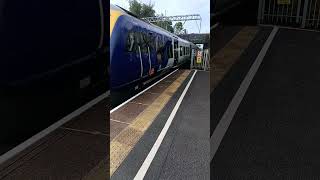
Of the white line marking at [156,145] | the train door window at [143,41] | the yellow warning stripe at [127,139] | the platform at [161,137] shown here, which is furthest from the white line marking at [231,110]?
the train door window at [143,41]

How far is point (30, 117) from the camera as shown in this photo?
3980mm

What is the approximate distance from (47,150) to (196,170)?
190cm

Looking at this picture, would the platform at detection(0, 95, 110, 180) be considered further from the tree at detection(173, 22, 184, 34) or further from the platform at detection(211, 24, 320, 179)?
the platform at detection(211, 24, 320, 179)

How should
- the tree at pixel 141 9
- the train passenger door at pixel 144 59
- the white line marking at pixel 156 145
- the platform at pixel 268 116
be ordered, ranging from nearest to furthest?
the tree at pixel 141 9 < the platform at pixel 268 116 < the white line marking at pixel 156 145 < the train passenger door at pixel 144 59

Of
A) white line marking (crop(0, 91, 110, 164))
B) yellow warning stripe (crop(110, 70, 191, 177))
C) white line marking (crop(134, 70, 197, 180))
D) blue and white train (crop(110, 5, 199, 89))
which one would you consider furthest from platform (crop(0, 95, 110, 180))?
blue and white train (crop(110, 5, 199, 89))

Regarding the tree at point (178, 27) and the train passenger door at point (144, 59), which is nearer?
the tree at point (178, 27)

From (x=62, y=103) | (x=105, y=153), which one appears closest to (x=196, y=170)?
(x=105, y=153)

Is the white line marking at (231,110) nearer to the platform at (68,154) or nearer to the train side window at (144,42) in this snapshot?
the platform at (68,154)

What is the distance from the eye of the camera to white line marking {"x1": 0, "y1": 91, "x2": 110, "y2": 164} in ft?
12.3

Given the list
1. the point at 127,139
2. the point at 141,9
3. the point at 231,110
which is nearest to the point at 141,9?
the point at 141,9

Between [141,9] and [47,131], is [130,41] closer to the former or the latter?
[47,131]

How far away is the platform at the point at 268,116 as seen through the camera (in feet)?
10.5

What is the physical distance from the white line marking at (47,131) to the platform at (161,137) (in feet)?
2.42

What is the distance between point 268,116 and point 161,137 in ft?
4.90
